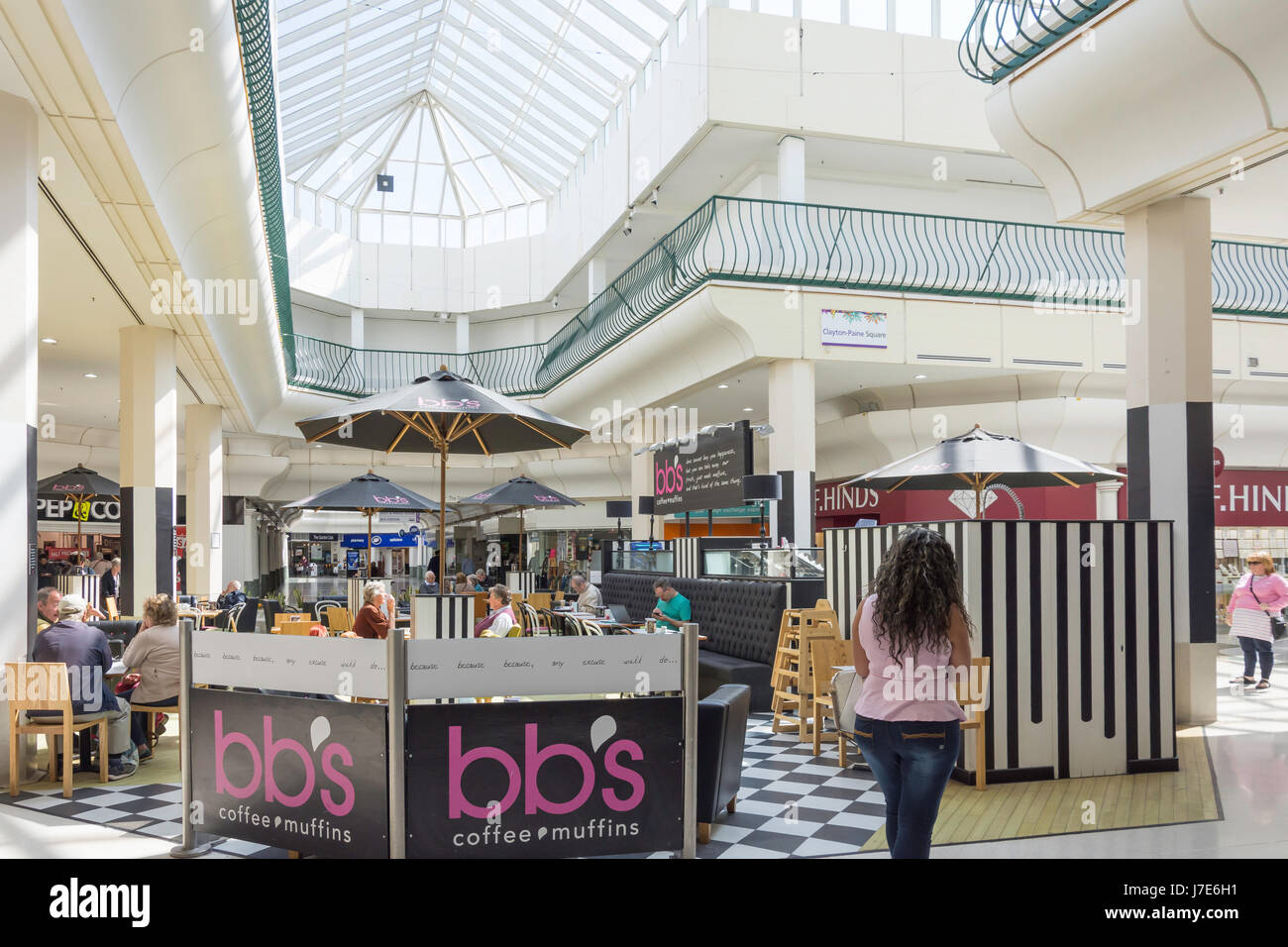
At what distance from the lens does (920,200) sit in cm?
1583

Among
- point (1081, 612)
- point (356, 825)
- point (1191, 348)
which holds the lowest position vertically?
point (356, 825)

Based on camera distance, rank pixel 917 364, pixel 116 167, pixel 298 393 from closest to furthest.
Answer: pixel 116 167 < pixel 917 364 < pixel 298 393

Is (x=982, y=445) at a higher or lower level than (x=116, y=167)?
lower

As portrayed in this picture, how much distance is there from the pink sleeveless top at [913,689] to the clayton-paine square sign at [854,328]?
9718mm

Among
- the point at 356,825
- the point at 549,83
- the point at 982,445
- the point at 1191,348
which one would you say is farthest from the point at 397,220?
the point at 356,825

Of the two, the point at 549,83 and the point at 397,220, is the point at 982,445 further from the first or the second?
the point at 397,220

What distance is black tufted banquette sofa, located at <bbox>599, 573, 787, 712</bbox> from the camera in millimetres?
8445

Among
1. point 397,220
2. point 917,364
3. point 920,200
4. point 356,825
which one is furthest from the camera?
point 397,220

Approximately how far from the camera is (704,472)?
12133 mm

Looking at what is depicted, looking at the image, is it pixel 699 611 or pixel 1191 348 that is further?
pixel 699 611

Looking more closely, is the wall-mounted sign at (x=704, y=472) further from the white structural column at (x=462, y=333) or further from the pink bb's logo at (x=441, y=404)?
the white structural column at (x=462, y=333)

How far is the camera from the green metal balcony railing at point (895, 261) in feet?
41.3

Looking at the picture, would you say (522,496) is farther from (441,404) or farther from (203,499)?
(441,404)

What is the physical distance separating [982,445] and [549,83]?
44.3 feet
